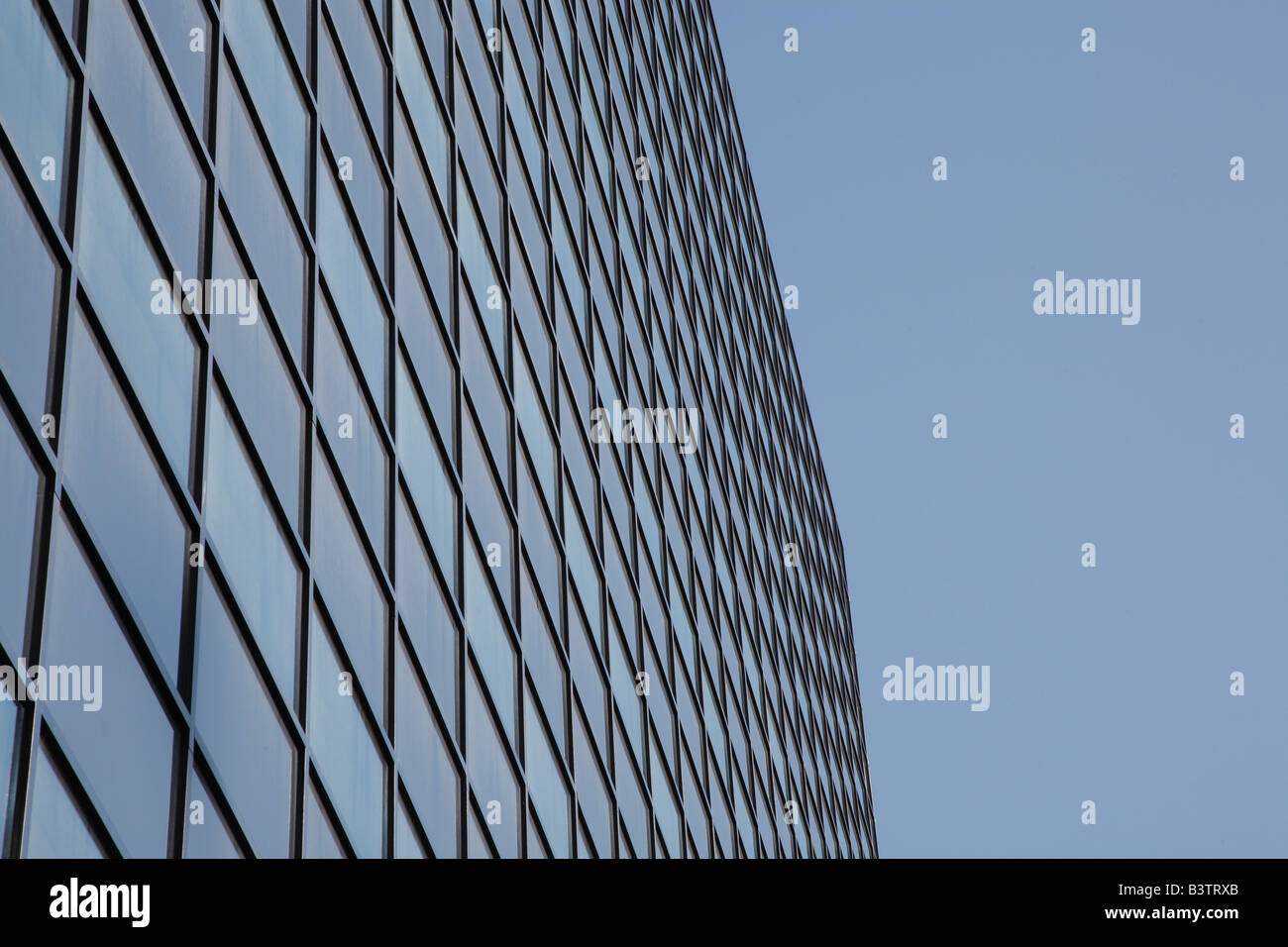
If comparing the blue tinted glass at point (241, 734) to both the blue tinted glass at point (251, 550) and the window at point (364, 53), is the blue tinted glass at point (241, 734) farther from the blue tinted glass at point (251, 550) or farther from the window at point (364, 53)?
the window at point (364, 53)

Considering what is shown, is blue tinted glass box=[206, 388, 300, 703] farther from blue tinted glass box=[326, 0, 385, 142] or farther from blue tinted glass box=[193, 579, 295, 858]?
blue tinted glass box=[326, 0, 385, 142]

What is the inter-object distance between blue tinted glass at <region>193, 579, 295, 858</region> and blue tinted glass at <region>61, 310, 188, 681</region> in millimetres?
596

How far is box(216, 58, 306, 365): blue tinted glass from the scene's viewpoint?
1738 centimetres

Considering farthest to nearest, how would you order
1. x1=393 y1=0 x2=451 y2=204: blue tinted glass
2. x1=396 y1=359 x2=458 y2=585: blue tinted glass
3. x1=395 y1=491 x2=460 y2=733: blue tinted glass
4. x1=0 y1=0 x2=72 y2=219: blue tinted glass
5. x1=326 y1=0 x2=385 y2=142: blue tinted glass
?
x1=393 y1=0 x2=451 y2=204: blue tinted glass < x1=396 y1=359 x2=458 y2=585: blue tinted glass < x1=326 y1=0 x2=385 y2=142: blue tinted glass < x1=395 y1=491 x2=460 y2=733: blue tinted glass < x1=0 y1=0 x2=72 y2=219: blue tinted glass

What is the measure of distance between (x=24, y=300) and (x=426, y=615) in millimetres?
9943

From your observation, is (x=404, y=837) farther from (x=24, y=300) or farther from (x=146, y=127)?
(x=24, y=300)

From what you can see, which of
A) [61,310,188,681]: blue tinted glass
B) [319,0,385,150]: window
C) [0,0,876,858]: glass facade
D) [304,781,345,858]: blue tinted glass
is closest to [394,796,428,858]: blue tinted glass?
[0,0,876,858]: glass facade

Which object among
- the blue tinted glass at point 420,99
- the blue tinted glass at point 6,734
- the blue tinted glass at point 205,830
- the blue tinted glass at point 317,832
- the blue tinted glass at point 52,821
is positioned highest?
the blue tinted glass at point 420,99

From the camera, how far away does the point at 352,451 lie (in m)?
19.9

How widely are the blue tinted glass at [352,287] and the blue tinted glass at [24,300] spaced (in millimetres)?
7102

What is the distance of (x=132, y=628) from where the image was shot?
1337 centimetres

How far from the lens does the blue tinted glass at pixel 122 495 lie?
13.0m

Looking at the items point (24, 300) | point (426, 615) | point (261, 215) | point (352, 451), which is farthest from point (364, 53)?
point (24, 300)

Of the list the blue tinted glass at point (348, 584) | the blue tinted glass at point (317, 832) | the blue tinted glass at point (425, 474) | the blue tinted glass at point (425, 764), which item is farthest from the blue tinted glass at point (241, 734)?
the blue tinted glass at point (425, 474)
